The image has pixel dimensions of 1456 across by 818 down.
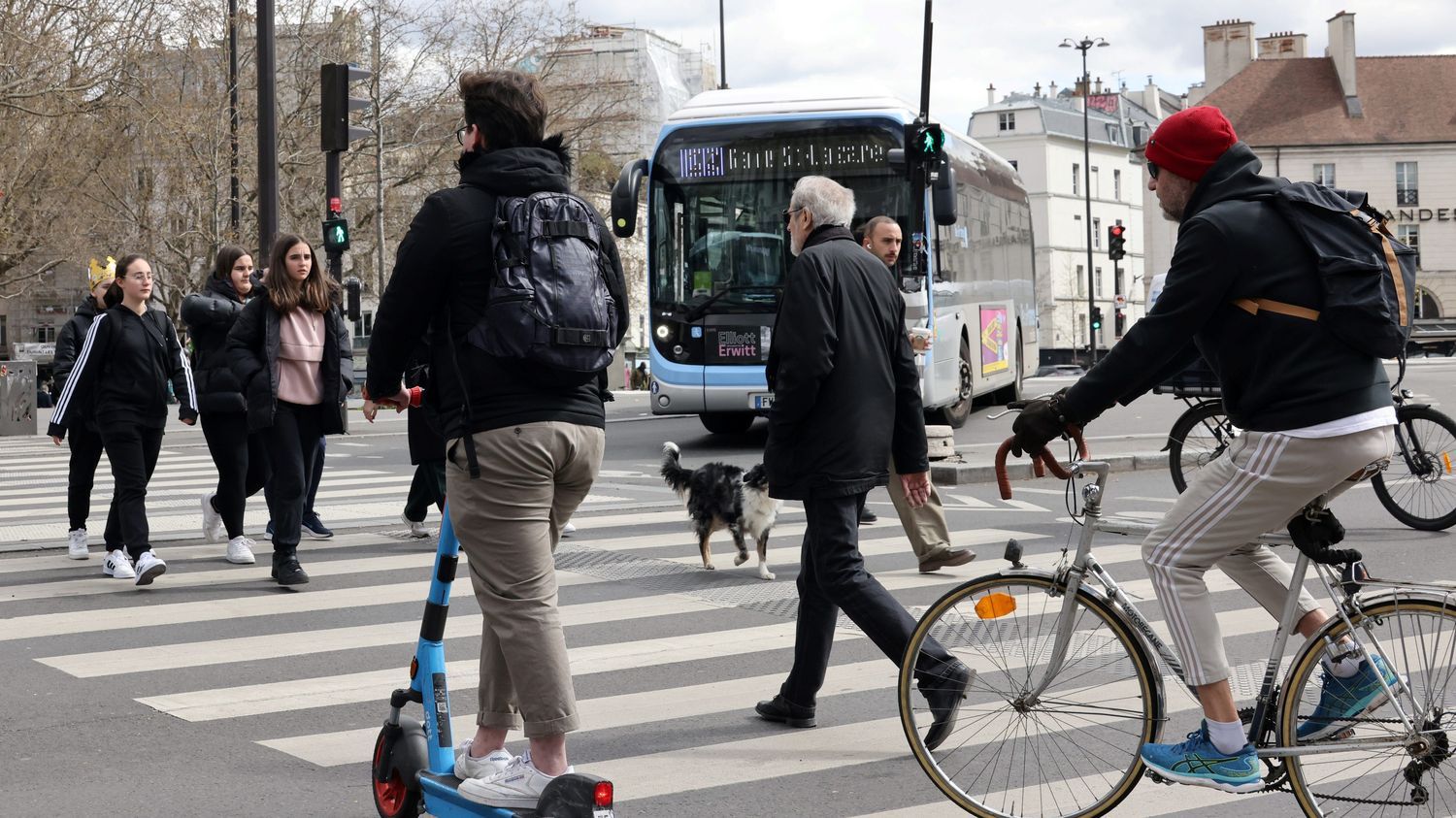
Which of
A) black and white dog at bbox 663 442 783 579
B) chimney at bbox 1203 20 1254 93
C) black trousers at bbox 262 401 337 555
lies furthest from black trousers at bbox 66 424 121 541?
chimney at bbox 1203 20 1254 93

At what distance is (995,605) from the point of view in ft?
14.7

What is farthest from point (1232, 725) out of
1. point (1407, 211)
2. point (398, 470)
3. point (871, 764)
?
point (1407, 211)

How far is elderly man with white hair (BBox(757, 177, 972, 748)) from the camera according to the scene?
17.4 feet

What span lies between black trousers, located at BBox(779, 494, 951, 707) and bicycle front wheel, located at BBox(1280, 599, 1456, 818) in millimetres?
1481

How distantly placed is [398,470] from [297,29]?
2371cm

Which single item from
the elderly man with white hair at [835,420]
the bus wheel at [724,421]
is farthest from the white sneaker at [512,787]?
the bus wheel at [724,421]

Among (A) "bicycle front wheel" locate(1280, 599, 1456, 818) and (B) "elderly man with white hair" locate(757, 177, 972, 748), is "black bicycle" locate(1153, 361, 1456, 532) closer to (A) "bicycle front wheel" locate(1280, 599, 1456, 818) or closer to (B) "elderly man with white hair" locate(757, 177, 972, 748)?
(B) "elderly man with white hair" locate(757, 177, 972, 748)

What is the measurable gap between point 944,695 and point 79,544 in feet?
22.4

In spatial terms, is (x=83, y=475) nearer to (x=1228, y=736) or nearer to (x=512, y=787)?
(x=512, y=787)

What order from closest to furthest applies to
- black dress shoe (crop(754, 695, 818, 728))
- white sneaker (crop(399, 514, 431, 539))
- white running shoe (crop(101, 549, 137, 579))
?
black dress shoe (crop(754, 695, 818, 728)) < white running shoe (crop(101, 549, 137, 579)) < white sneaker (crop(399, 514, 431, 539))

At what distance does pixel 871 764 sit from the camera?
5133mm

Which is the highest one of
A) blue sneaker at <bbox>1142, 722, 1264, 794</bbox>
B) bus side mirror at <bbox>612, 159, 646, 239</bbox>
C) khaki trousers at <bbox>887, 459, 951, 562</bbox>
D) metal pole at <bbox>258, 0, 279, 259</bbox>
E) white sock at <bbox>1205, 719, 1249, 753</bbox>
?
metal pole at <bbox>258, 0, 279, 259</bbox>

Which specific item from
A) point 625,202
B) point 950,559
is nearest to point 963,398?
point 625,202

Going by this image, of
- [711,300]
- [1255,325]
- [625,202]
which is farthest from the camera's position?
[711,300]
